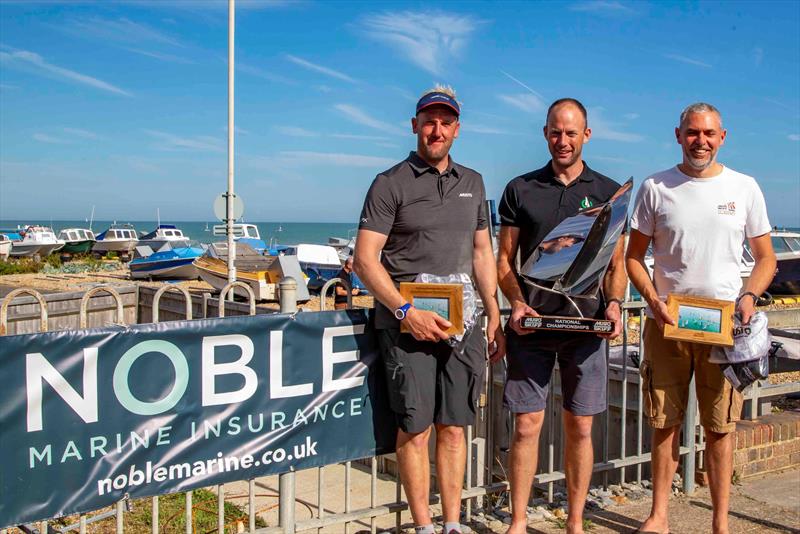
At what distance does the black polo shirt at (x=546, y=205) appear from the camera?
3703mm

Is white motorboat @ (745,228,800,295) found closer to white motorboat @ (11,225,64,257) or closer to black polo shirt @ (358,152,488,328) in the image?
black polo shirt @ (358,152,488,328)

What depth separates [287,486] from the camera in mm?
3805

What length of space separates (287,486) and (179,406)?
76 cm

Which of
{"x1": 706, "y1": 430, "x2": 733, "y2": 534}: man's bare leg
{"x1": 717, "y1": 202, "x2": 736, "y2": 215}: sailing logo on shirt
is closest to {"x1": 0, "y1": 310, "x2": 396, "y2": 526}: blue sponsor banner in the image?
{"x1": 706, "y1": 430, "x2": 733, "y2": 534}: man's bare leg

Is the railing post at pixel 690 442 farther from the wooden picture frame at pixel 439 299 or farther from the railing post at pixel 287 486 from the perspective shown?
the railing post at pixel 287 486

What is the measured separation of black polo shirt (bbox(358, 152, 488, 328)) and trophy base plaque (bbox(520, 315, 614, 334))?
437mm

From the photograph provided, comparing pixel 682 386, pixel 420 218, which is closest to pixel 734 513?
pixel 682 386

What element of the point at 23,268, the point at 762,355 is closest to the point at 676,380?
the point at 762,355

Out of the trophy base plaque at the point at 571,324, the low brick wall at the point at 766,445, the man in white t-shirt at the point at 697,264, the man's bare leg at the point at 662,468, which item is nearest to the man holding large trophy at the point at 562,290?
the trophy base plaque at the point at 571,324

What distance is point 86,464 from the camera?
3246 mm

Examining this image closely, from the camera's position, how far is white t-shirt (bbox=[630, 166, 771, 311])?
3666mm

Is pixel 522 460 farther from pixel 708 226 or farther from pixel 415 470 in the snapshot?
pixel 708 226

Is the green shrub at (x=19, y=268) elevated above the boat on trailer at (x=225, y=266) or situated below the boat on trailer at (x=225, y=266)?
below

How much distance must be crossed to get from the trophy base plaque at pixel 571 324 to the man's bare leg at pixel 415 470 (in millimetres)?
773
